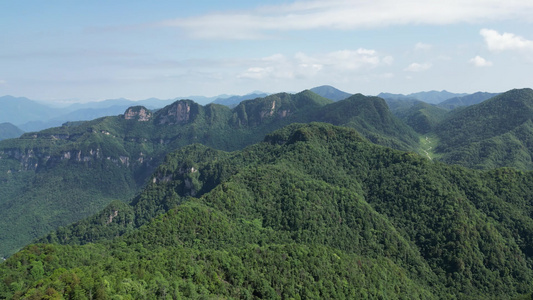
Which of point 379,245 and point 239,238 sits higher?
point 239,238

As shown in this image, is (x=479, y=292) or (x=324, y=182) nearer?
(x=479, y=292)

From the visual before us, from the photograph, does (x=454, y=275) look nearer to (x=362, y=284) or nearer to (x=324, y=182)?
(x=362, y=284)

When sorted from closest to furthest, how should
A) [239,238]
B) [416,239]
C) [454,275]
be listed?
→ [239,238] → [454,275] → [416,239]

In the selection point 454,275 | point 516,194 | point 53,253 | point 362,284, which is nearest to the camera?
point 53,253

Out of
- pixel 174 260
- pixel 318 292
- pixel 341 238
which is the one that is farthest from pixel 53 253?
pixel 341 238

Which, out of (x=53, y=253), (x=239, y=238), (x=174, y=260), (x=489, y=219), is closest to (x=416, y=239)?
(x=489, y=219)

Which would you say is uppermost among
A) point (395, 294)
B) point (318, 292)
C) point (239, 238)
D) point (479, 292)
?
point (239, 238)
